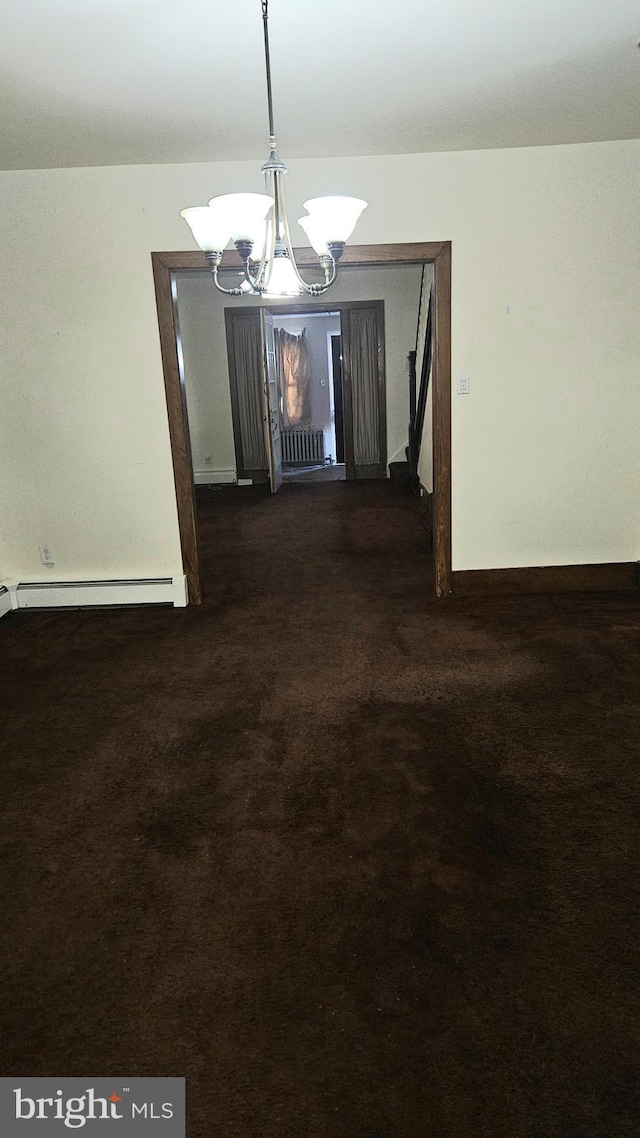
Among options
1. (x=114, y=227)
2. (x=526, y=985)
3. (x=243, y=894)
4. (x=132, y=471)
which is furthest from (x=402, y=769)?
(x=114, y=227)

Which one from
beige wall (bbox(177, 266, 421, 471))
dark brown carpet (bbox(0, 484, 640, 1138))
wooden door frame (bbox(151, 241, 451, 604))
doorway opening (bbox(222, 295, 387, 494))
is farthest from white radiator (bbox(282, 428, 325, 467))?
dark brown carpet (bbox(0, 484, 640, 1138))

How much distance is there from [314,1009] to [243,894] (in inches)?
17.1

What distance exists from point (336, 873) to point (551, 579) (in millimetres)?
2859

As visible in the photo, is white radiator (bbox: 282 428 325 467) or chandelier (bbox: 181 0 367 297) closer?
chandelier (bbox: 181 0 367 297)

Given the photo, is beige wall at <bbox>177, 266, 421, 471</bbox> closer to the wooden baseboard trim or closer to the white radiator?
the white radiator

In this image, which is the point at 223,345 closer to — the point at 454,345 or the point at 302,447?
the point at 302,447

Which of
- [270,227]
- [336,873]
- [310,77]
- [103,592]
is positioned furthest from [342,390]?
[336,873]

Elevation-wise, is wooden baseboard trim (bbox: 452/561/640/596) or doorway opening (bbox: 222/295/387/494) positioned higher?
doorway opening (bbox: 222/295/387/494)

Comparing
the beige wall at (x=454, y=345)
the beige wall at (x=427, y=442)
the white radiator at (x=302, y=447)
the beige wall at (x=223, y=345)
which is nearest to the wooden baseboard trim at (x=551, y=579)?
the beige wall at (x=454, y=345)

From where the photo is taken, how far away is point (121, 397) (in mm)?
4207

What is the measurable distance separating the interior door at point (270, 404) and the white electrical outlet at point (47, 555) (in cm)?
383

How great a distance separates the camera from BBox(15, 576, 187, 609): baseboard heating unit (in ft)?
14.6

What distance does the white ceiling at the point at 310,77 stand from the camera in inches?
89.0

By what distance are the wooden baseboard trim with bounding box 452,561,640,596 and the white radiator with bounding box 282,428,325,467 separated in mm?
7090
